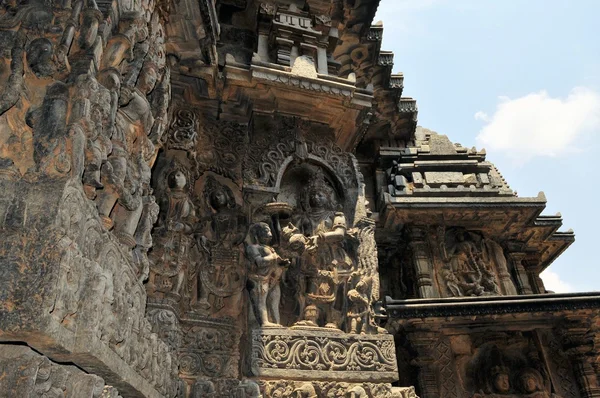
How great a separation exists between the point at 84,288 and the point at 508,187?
8691 millimetres

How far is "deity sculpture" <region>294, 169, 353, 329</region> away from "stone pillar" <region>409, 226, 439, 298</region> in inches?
143

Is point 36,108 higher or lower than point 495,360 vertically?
lower

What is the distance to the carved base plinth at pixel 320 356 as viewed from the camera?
4.19 metres

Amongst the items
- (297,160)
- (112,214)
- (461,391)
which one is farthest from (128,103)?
(461,391)

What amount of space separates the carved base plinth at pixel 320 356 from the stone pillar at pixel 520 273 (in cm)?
528

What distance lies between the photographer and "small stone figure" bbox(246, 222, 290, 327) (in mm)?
4508

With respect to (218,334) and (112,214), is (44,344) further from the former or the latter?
(218,334)

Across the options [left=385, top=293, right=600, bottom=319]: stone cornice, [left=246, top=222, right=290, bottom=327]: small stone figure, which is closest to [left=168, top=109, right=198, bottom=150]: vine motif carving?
[left=246, top=222, right=290, bottom=327]: small stone figure

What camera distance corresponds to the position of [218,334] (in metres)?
4.58

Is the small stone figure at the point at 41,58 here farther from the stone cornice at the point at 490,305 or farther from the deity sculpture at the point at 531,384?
the deity sculpture at the point at 531,384

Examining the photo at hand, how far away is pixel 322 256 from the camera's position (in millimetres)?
4918

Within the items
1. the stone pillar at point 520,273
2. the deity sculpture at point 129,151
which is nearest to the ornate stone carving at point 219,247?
the deity sculpture at point 129,151

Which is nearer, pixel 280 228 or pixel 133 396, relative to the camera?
pixel 133 396

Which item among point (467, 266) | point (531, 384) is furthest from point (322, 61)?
point (531, 384)
